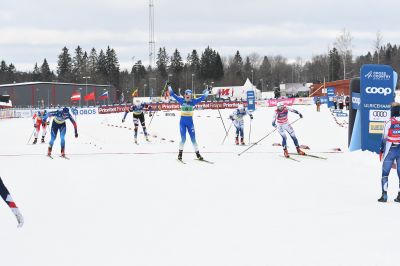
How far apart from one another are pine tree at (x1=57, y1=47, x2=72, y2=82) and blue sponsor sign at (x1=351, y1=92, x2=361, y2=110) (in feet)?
448

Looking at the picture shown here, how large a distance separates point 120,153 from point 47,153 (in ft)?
8.48

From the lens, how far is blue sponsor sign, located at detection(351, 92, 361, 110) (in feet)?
52.0

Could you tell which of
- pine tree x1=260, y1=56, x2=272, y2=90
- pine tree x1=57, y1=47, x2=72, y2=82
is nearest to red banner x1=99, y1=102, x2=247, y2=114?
pine tree x1=57, y1=47, x2=72, y2=82

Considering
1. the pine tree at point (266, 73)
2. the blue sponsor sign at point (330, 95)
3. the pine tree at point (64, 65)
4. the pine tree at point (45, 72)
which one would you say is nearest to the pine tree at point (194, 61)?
the pine tree at point (266, 73)

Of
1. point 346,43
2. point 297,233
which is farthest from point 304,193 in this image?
point 346,43

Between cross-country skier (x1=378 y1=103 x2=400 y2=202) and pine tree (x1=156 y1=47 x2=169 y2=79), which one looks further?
pine tree (x1=156 y1=47 x2=169 y2=79)

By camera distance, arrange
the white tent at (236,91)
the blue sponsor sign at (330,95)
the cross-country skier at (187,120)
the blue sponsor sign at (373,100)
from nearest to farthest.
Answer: the cross-country skier at (187,120), the blue sponsor sign at (373,100), the blue sponsor sign at (330,95), the white tent at (236,91)

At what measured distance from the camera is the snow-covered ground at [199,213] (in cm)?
564

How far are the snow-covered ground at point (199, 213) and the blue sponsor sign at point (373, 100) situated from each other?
845mm

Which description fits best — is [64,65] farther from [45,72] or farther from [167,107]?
[167,107]

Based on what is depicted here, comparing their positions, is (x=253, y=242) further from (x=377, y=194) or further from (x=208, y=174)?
(x=208, y=174)

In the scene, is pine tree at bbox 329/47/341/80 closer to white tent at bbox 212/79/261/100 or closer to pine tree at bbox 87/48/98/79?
white tent at bbox 212/79/261/100

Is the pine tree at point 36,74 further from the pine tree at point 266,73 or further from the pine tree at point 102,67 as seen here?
the pine tree at point 266,73

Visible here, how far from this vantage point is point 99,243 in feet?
20.1
